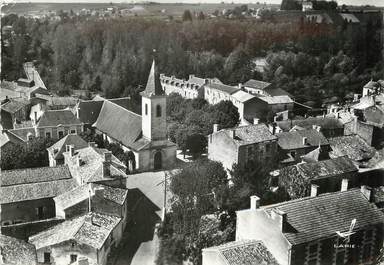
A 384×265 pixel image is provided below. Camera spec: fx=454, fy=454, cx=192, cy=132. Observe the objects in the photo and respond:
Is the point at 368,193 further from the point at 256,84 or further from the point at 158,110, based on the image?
the point at 256,84

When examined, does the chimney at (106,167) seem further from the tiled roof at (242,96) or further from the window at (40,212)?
the tiled roof at (242,96)

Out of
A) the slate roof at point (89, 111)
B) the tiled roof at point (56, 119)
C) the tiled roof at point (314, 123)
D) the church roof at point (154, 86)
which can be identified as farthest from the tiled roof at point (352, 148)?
the slate roof at point (89, 111)

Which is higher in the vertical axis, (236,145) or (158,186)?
(236,145)

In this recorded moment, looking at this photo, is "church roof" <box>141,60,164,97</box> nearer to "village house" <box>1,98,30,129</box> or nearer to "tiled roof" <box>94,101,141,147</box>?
"tiled roof" <box>94,101,141,147</box>

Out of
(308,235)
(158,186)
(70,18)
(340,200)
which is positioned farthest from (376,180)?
(70,18)

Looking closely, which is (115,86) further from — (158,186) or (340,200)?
(340,200)

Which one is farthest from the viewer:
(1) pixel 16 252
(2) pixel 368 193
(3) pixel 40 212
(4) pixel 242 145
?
(4) pixel 242 145

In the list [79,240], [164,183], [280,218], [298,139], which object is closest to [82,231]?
[79,240]
